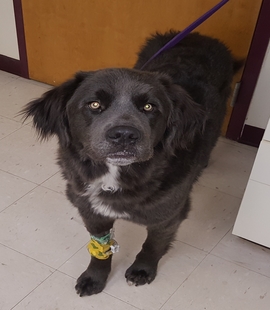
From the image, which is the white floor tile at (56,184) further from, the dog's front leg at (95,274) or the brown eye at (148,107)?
the brown eye at (148,107)

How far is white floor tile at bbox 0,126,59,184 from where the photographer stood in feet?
6.98

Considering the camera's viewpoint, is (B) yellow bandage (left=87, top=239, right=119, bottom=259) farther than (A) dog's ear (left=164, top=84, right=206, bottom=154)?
Yes

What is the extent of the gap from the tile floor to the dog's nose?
0.71 meters

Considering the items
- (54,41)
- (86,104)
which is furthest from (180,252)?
(54,41)

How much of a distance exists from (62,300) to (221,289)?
2.06 feet

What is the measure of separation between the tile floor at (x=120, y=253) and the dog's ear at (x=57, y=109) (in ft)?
2.04

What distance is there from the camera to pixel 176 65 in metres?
1.65

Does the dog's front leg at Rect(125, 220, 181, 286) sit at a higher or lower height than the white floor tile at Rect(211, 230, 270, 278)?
higher

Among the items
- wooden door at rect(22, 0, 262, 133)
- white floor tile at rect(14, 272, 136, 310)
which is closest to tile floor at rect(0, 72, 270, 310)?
white floor tile at rect(14, 272, 136, 310)

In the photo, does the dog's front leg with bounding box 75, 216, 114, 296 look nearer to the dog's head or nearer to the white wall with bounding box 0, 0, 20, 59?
the dog's head

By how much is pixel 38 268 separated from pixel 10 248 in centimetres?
17

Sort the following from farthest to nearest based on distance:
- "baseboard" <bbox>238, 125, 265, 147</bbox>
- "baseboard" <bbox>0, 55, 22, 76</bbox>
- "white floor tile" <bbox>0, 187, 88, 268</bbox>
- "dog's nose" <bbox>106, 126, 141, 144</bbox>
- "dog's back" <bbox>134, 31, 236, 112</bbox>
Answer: "baseboard" <bbox>0, 55, 22, 76</bbox>, "baseboard" <bbox>238, 125, 265, 147</bbox>, "white floor tile" <bbox>0, 187, 88, 268</bbox>, "dog's back" <bbox>134, 31, 236, 112</bbox>, "dog's nose" <bbox>106, 126, 141, 144</bbox>

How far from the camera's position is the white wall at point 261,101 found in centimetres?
215

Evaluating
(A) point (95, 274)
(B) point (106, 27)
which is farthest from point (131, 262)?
(B) point (106, 27)
